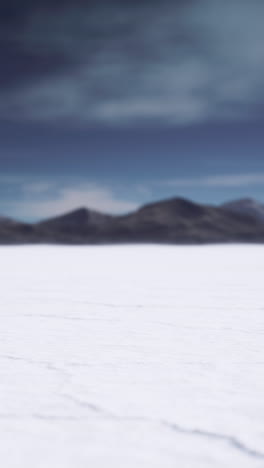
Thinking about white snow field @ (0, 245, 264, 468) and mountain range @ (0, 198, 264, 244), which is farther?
mountain range @ (0, 198, 264, 244)

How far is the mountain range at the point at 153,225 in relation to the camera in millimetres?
77938

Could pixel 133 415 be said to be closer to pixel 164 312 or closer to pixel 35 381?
pixel 35 381

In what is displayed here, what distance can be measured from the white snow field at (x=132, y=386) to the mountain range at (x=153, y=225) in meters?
67.4

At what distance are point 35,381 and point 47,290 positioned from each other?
12.0 ft

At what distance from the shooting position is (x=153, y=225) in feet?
317

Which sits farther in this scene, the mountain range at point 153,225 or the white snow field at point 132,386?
the mountain range at point 153,225

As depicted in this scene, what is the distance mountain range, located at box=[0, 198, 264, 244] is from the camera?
256 ft

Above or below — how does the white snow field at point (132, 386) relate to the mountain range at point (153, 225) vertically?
below

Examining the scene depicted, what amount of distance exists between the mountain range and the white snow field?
221ft

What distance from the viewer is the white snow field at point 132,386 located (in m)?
1.52

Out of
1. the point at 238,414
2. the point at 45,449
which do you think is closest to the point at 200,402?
the point at 238,414

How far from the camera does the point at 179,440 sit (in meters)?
1.59

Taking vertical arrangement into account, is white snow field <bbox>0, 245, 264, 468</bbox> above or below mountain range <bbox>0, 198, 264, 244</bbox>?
below

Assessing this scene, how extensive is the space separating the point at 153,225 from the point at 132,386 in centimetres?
9473
